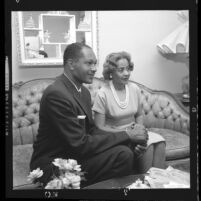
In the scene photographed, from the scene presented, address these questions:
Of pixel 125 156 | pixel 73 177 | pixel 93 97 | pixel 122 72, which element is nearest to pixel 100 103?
pixel 93 97

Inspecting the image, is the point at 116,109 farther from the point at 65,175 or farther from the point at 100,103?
the point at 65,175

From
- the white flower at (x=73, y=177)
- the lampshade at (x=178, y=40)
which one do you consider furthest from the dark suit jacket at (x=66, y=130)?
the lampshade at (x=178, y=40)

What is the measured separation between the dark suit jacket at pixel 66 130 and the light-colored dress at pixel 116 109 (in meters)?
0.05

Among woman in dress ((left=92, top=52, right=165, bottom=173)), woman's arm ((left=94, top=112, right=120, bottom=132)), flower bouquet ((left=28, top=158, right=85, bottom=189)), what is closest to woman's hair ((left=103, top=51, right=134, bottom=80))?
woman in dress ((left=92, top=52, right=165, bottom=173))

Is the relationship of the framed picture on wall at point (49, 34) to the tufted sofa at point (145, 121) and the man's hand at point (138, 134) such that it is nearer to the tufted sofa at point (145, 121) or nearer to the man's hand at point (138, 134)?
the tufted sofa at point (145, 121)

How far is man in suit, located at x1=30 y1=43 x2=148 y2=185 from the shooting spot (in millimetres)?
1939

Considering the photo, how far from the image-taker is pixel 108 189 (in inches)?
78.8

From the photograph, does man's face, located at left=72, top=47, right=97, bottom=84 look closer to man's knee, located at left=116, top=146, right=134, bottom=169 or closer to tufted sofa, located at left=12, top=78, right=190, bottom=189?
tufted sofa, located at left=12, top=78, right=190, bottom=189

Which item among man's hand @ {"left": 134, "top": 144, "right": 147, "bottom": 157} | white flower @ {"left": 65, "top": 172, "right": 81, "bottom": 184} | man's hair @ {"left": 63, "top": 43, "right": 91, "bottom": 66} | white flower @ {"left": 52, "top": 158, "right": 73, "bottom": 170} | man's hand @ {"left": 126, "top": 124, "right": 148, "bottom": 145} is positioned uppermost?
man's hair @ {"left": 63, "top": 43, "right": 91, "bottom": 66}

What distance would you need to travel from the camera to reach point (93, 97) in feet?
6.48

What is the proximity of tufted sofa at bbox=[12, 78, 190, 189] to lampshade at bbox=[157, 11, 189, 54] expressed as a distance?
27 cm

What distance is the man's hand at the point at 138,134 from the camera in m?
1.97

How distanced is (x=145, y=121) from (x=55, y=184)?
2.12 feet

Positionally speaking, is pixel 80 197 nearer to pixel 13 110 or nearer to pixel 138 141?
pixel 138 141
